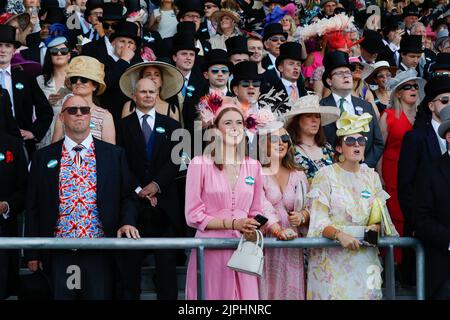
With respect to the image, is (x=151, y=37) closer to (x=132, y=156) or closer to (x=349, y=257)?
(x=132, y=156)

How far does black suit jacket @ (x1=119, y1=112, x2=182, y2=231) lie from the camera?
7957 millimetres

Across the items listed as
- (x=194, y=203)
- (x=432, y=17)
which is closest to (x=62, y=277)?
(x=194, y=203)

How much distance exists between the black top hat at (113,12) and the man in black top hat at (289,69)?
2119 millimetres

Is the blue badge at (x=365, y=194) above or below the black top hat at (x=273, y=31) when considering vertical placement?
below

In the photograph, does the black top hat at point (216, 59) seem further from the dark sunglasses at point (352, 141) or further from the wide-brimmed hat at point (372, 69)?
the dark sunglasses at point (352, 141)

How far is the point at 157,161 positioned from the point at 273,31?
4222mm

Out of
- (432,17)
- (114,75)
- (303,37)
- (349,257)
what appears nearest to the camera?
(349,257)

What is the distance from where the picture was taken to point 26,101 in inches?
363

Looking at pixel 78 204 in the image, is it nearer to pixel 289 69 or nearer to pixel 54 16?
pixel 289 69

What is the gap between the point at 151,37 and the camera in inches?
478

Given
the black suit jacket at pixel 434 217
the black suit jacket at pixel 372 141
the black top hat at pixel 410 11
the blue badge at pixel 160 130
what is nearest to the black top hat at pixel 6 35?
the blue badge at pixel 160 130

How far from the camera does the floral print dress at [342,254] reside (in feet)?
22.3

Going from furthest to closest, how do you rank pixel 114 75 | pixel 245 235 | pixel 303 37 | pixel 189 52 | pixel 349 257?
pixel 303 37
pixel 189 52
pixel 114 75
pixel 349 257
pixel 245 235

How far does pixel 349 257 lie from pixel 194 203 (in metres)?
1.23
